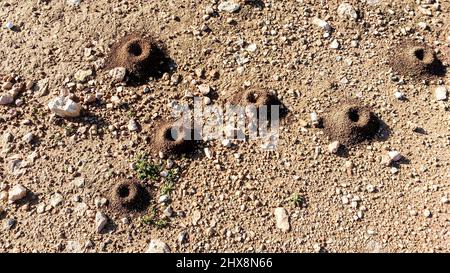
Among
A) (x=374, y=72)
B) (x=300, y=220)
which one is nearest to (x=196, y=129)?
(x=300, y=220)

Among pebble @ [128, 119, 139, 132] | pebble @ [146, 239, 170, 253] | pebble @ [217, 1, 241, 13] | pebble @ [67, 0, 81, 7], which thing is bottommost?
pebble @ [146, 239, 170, 253]

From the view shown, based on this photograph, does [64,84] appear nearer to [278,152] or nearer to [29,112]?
[29,112]

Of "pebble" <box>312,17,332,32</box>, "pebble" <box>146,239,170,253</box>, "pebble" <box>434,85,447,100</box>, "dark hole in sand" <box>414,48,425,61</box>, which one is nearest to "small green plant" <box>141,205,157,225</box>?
"pebble" <box>146,239,170,253</box>

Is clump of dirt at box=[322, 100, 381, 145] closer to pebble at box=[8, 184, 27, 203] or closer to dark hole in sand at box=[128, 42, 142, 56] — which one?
dark hole in sand at box=[128, 42, 142, 56]

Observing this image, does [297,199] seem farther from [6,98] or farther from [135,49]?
[6,98]

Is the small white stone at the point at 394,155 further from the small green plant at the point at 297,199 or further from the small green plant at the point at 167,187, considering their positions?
the small green plant at the point at 167,187
